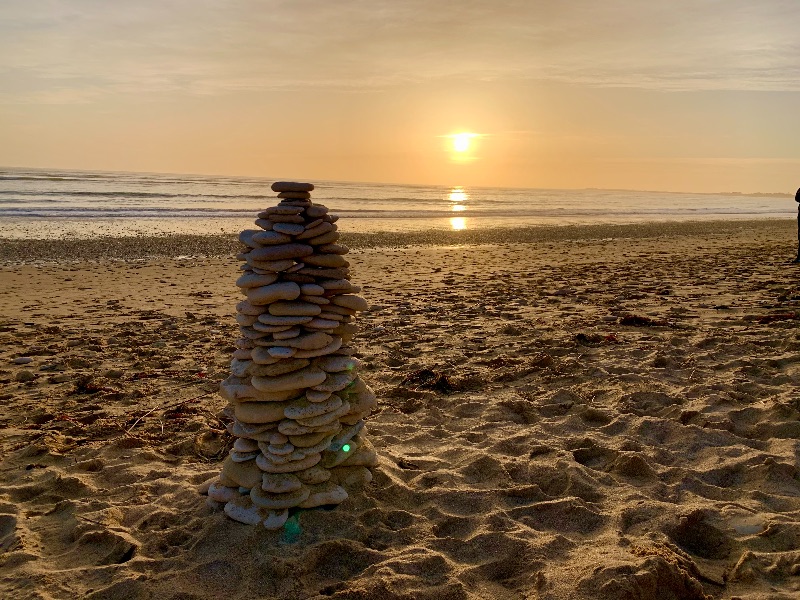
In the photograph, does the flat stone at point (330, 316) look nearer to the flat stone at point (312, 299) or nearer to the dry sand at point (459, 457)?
the flat stone at point (312, 299)

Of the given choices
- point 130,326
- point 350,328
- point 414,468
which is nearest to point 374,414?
point 414,468

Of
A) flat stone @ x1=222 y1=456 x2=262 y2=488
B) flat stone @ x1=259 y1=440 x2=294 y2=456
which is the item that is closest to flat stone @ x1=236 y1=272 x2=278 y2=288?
flat stone @ x1=259 y1=440 x2=294 y2=456

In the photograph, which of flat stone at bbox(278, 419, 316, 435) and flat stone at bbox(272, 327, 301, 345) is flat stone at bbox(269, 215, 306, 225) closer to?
flat stone at bbox(272, 327, 301, 345)

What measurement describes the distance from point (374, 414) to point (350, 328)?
1.73m

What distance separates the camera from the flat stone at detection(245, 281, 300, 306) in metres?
3.97

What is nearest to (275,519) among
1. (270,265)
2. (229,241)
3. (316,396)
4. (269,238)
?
(316,396)

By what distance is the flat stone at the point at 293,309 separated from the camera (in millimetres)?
4016

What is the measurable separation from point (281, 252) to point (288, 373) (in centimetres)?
77

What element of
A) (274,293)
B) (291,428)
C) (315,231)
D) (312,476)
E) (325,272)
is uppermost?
(315,231)

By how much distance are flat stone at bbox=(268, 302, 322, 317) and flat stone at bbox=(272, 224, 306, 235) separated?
37 cm

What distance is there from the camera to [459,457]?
193 inches

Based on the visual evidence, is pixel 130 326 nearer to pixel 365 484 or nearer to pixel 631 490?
pixel 365 484

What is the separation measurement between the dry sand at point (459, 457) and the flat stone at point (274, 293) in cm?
139

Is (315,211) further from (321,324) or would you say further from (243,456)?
(243,456)
